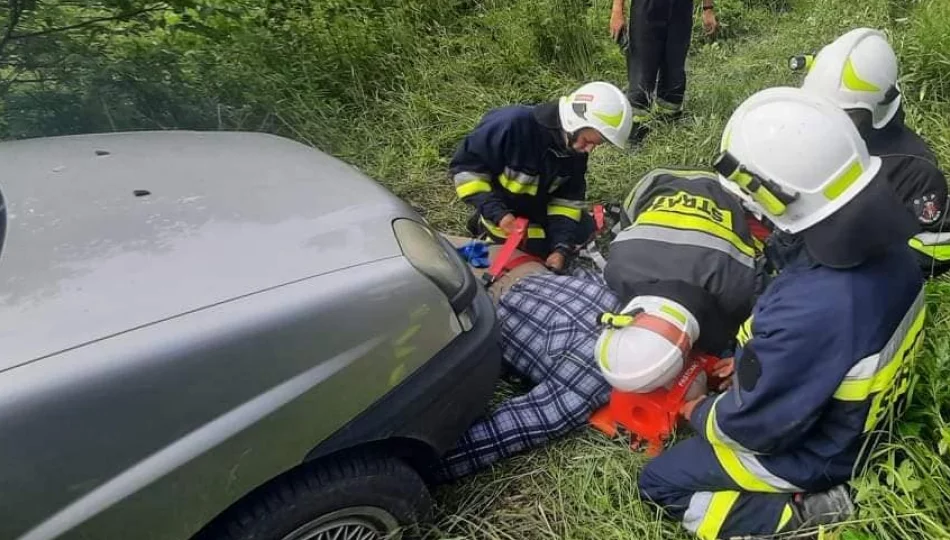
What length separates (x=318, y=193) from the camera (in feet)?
6.89

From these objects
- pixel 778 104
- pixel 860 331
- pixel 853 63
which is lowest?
pixel 860 331

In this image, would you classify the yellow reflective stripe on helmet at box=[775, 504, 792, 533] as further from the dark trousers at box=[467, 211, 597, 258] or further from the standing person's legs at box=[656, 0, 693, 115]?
the standing person's legs at box=[656, 0, 693, 115]

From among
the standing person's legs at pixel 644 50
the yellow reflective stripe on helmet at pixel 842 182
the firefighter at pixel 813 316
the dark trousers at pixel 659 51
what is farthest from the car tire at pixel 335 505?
the dark trousers at pixel 659 51

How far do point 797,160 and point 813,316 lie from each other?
0.42m

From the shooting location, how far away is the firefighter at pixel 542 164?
330 centimetres

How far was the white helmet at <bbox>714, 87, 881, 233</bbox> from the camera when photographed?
1979 millimetres

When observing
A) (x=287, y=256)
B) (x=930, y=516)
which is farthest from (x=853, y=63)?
(x=287, y=256)

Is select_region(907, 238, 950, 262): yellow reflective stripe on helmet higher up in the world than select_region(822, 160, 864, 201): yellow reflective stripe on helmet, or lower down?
lower down

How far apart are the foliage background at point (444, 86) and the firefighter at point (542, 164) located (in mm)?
640

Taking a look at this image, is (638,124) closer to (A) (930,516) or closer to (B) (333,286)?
(A) (930,516)

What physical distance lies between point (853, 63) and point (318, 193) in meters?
2.39

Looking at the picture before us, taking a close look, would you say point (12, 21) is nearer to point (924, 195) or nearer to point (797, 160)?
point (797, 160)

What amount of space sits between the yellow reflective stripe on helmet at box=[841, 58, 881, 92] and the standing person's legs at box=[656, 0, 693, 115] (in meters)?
1.73

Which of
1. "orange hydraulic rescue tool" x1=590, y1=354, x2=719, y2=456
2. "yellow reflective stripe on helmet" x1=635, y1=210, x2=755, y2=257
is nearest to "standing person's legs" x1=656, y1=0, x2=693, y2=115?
"yellow reflective stripe on helmet" x1=635, y1=210, x2=755, y2=257
